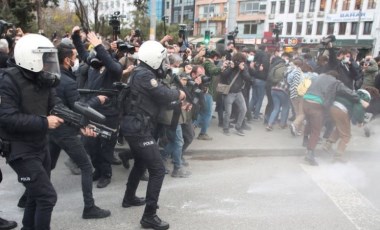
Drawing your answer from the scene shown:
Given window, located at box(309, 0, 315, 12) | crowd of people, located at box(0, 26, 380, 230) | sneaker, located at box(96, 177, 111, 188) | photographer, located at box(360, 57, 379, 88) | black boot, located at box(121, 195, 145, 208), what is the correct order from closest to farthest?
1. crowd of people, located at box(0, 26, 380, 230)
2. black boot, located at box(121, 195, 145, 208)
3. sneaker, located at box(96, 177, 111, 188)
4. photographer, located at box(360, 57, 379, 88)
5. window, located at box(309, 0, 315, 12)

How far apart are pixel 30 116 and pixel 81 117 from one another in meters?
0.39

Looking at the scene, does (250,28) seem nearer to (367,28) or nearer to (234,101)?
(367,28)

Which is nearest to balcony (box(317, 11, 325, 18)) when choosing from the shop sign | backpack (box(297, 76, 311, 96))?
the shop sign

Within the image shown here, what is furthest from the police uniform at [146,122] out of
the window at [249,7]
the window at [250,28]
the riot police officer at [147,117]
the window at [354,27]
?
the window at [249,7]

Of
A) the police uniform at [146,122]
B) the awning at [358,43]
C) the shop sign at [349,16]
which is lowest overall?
the police uniform at [146,122]

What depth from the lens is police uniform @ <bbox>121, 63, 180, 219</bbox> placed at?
3.86 meters

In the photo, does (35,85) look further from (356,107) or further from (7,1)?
(7,1)

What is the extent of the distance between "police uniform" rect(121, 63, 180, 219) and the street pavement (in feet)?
1.62

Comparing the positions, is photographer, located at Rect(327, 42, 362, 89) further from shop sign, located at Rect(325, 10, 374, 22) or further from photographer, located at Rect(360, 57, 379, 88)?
shop sign, located at Rect(325, 10, 374, 22)

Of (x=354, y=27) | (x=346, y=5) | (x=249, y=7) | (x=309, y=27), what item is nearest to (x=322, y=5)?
(x=309, y=27)

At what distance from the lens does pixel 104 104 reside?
15.6 ft

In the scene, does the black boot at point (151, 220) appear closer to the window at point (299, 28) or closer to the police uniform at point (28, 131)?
the police uniform at point (28, 131)

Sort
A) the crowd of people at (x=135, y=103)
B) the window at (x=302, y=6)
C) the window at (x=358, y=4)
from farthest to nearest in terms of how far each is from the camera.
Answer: the window at (x=302, y=6)
the window at (x=358, y=4)
the crowd of people at (x=135, y=103)

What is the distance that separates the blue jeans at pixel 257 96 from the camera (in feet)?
29.2
